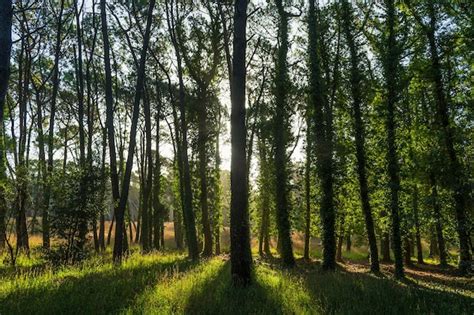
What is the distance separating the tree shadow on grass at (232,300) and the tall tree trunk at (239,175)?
0.49 meters

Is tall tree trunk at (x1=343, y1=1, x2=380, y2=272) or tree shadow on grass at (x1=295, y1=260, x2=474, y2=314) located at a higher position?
tall tree trunk at (x1=343, y1=1, x2=380, y2=272)

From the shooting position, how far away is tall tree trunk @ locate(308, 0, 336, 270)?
17.1 m

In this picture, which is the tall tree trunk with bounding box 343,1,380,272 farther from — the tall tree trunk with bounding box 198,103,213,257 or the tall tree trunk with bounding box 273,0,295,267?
the tall tree trunk with bounding box 198,103,213,257

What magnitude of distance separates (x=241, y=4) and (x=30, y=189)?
11818 millimetres

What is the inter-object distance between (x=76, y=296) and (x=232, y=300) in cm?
281

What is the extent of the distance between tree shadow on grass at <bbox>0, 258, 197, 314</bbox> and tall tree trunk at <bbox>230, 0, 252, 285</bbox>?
2.04 metres

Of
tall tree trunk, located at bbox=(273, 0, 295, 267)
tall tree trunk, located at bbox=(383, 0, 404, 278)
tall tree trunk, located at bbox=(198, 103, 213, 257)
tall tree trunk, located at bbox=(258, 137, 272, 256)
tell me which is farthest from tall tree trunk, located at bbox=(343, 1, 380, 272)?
tall tree trunk, located at bbox=(258, 137, 272, 256)

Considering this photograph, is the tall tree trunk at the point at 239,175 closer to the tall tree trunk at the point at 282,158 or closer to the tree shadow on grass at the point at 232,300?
the tree shadow on grass at the point at 232,300

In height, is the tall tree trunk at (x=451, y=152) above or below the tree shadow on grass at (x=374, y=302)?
above

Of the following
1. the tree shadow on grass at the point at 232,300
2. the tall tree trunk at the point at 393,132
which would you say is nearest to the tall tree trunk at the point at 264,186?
the tall tree trunk at the point at 393,132

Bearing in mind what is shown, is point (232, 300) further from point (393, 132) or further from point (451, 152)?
point (451, 152)

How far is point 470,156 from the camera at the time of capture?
1817 cm

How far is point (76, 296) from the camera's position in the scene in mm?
6965

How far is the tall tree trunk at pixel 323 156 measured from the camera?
56.2 feet
